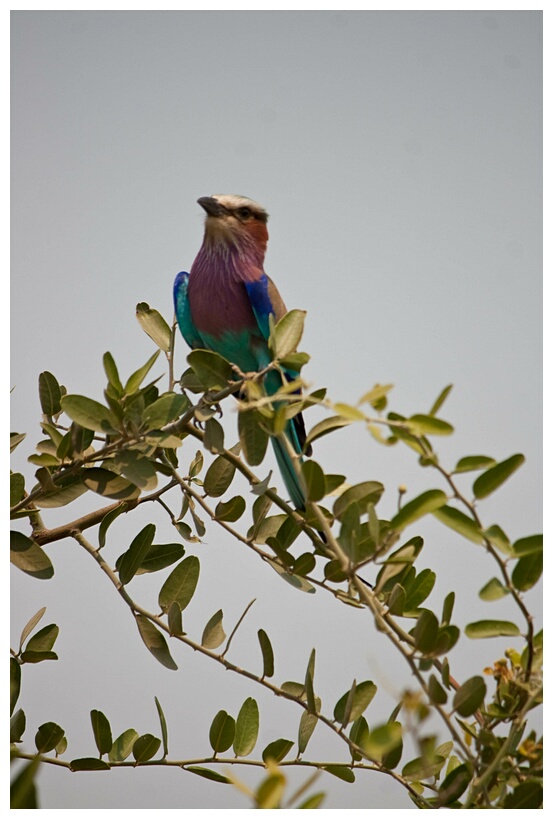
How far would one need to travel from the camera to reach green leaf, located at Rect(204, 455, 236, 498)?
1381mm

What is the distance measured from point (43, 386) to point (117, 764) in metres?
0.61

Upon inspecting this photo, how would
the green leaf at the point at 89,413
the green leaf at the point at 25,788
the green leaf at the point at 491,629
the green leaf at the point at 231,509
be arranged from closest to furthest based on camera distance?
the green leaf at the point at 25,788 → the green leaf at the point at 491,629 → the green leaf at the point at 89,413 → the green leaf at the point at 231,509

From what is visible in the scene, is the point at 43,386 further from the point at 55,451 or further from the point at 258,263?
the point at 258,263

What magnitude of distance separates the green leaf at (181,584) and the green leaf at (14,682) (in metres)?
0.23

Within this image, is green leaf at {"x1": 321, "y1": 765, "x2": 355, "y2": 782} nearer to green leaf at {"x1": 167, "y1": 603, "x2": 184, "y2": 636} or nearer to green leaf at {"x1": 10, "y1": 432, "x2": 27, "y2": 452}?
green leaf at {"x1": 167, "y1": 603, "x2": 184, "y2": 636}

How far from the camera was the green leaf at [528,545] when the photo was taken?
2.90 feet

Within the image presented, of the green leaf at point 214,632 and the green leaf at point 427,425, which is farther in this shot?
the green leaf at point 214,632

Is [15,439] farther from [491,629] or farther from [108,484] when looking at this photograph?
[491,629]

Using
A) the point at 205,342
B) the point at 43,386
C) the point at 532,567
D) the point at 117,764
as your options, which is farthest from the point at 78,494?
the point at 205,342

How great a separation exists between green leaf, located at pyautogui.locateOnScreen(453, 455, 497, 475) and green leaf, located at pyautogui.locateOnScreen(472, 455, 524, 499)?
0.09 ft

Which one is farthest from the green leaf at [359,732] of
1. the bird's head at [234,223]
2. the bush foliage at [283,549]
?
the bird's head at [234,223]

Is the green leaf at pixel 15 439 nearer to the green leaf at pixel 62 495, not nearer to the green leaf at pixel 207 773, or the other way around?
the green leaf at pixel 62 495

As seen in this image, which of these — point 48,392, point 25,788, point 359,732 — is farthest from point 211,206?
point 25,788

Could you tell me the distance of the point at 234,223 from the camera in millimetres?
2139
